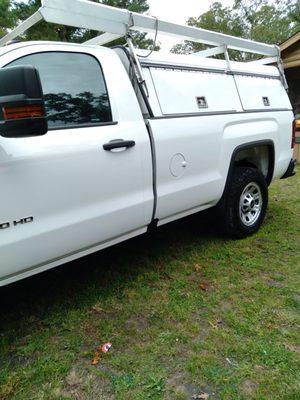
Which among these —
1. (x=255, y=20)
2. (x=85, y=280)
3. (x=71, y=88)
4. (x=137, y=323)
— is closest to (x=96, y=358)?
(x=137, y=323)

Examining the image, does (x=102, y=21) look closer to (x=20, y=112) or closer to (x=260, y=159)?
A: (x=20, y=112)

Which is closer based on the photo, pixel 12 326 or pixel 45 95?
pixel 45 95

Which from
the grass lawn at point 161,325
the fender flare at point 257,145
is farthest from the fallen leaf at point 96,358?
the fender flare at point 257,145

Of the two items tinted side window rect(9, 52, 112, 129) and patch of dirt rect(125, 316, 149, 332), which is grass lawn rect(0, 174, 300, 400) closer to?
patch of dirt rect(125, 316, 149, 332)

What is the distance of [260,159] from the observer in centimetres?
461

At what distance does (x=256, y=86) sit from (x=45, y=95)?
2816 millimetres

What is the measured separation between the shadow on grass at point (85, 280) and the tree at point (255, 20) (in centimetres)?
2991

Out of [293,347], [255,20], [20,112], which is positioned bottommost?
[293,347]

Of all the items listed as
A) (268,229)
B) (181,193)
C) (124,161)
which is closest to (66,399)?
(124,161)

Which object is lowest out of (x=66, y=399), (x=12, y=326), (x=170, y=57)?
(x=66, y=399)

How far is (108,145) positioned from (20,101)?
2.86ft

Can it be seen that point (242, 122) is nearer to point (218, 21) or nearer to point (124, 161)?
point (124, 161)

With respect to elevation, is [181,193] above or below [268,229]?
above

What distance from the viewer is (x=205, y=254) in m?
3.96
